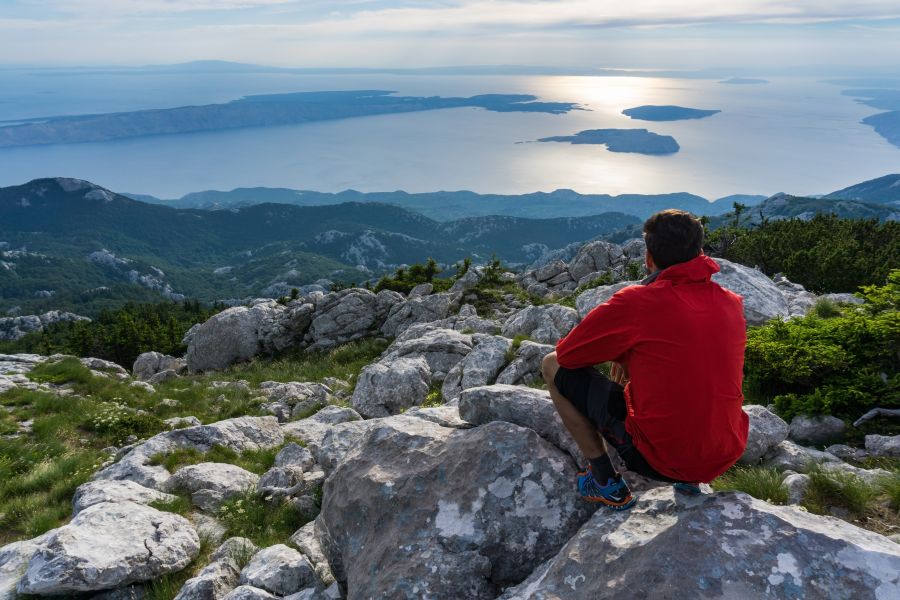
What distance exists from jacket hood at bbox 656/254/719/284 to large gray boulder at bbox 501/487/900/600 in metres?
2.21

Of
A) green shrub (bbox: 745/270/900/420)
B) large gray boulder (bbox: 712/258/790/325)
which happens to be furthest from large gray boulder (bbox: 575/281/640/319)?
green shrub (bbox: 745/270/900/420)

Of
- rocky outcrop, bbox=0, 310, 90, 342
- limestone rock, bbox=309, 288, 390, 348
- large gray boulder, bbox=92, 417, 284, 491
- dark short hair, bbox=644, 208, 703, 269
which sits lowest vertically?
rocky outcrop, bbox=0, 310, 90, 342

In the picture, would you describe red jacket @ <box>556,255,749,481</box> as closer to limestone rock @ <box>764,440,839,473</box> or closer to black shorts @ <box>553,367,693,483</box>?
black shorts @ <box>553,367,693,483</box>

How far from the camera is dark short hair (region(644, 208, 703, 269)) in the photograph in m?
5.16

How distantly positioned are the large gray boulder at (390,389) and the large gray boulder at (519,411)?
844 centimetres

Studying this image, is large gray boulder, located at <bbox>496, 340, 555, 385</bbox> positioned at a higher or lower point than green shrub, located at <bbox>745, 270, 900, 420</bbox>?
lower

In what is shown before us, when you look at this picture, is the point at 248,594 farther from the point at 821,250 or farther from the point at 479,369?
the point at 821,250

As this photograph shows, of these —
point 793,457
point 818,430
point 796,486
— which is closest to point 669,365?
point 796,486

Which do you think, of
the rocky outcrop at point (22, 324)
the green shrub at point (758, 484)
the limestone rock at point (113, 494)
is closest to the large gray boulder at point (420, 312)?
the limestone rock at point (113, 494)

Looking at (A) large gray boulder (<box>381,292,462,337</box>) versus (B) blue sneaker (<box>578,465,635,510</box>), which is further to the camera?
(A) large gray boulder (<box>381,292,462,337</box>)

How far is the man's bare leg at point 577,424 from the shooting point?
18.4 ft

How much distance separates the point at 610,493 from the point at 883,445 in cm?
522

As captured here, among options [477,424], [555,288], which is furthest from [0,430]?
[555,288]

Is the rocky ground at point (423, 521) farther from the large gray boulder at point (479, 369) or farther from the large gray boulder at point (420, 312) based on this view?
the large gray boulder at point (420, 312)
